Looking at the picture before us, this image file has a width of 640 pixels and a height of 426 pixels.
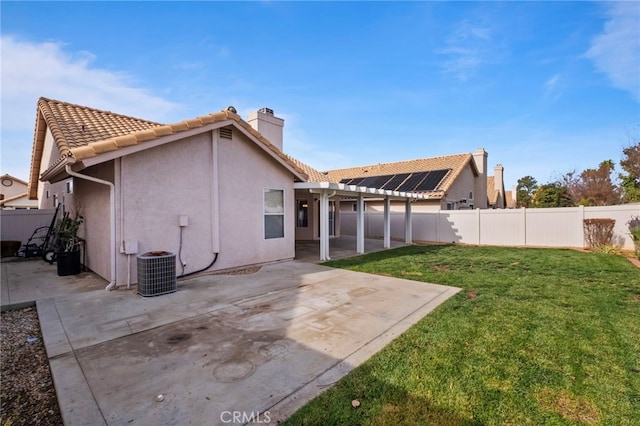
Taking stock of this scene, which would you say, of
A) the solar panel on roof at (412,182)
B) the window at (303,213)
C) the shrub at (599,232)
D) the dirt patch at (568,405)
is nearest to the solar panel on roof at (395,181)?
the solar panel on roof at (412,182)

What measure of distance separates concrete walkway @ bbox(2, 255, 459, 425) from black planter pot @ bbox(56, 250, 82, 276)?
95cm

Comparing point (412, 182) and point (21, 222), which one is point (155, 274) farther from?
point (412, 182)

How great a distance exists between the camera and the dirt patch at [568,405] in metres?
2.58

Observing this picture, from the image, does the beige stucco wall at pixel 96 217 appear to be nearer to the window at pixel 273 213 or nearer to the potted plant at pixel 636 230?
the window at pixel 273 213

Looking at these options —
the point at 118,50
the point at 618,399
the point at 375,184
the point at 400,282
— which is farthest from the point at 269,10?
the point at 375,184

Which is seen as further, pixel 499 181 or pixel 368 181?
pixel 499 181

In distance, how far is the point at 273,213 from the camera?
32.3 ft

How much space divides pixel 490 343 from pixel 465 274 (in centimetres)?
469

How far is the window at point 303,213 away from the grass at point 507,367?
11320mm

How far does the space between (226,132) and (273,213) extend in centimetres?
288

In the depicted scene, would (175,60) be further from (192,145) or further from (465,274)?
(465,274)

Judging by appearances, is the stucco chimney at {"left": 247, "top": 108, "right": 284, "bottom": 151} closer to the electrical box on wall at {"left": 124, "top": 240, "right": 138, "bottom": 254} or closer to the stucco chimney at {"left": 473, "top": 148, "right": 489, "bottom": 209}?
the electrical box on wall at {"left": 124, "top": 240, "right": 138, "bottom": 254}

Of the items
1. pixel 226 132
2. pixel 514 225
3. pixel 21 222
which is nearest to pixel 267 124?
pixel 226 132

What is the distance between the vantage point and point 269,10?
9.86 meters
